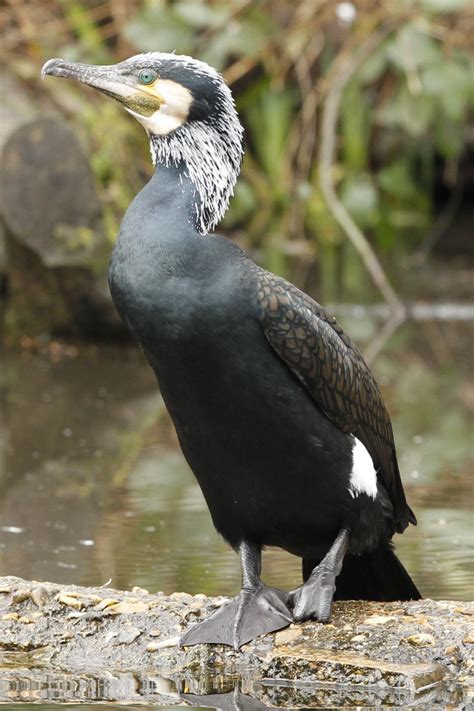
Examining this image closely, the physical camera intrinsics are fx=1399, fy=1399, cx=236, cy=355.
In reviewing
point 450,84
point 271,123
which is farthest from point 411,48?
point 271,123

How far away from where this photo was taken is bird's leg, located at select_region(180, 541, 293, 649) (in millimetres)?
3945

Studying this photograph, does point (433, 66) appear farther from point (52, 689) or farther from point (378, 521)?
point (52, 689)

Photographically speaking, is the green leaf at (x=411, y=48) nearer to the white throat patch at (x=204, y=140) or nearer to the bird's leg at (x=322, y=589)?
the white throat patch at (x=204, y=140)

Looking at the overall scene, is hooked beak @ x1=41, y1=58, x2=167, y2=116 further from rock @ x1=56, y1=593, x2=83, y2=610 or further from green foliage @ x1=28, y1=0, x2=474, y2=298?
green foliage @ x1=28, y1=0, x2=474, y2=298

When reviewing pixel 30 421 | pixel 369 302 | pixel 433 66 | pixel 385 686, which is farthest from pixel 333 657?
pixel 433 66

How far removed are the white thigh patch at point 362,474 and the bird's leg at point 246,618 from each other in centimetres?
39

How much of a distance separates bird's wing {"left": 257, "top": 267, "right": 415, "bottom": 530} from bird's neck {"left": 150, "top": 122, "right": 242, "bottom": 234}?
0.28 metres

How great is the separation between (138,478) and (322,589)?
9.16 feet

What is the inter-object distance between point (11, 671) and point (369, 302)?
26.4 ft

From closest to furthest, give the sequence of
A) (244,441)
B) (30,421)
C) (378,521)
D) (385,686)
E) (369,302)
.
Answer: (385,686), (244,441), (378,521), (30,421), (369,302)

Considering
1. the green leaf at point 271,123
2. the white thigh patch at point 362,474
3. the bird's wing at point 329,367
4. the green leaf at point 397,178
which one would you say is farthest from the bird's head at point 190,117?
the green leaf at point 397,178

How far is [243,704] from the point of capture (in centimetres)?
373

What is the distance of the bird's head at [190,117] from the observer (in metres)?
4.18

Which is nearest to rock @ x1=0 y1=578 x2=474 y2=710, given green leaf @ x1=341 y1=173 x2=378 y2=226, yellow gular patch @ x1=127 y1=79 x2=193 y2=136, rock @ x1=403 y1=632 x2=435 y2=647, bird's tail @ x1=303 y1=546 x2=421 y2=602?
rock @ x1=403 y1=632 x2=435 y2=647
